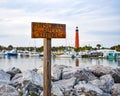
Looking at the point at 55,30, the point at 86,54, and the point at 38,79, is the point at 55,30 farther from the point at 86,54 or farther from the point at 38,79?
the point at 86,54

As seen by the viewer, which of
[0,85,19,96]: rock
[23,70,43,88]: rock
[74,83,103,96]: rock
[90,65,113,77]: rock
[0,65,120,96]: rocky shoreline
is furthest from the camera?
[90,65,113,77]: rock

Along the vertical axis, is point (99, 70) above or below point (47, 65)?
below

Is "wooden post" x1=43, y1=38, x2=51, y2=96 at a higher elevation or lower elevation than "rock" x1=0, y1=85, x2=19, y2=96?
higher

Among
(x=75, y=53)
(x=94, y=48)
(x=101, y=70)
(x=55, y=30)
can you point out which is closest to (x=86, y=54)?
(x=75, y=53)

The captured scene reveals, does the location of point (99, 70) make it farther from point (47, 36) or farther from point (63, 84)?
point (47, 36)

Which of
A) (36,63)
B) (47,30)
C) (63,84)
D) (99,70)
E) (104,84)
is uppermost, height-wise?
(47,30)

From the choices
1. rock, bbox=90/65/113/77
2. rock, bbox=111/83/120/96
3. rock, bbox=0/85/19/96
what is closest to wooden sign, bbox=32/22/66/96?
rock, bbox=0/85/19/96

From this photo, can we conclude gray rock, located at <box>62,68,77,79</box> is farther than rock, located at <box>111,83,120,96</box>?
Yes

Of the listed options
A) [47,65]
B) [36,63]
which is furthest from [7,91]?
[36,63]

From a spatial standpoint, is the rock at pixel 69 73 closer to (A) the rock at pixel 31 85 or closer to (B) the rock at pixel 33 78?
(B) the rock at pixel 33 78

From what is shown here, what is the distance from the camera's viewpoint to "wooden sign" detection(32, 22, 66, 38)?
802 cm

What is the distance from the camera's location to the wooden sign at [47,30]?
802 cm

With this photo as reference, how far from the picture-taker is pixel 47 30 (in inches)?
321

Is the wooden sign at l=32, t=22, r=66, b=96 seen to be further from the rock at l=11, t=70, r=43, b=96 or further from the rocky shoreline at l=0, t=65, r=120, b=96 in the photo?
the rock at l=11, t=70, r=43, b=96
